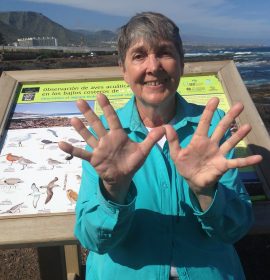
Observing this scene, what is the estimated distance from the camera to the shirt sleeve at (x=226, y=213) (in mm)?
1804

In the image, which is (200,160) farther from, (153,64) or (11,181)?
(11,181)

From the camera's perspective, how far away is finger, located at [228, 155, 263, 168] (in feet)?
5.27

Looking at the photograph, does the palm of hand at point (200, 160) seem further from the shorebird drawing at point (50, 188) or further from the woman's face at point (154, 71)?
the shorebird drawing at point (50, 188)

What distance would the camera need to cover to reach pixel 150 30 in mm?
2109

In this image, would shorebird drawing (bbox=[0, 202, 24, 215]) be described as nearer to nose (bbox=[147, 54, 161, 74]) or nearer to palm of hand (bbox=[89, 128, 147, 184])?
palm of hand (bbox=[89, 128, 147, 184])

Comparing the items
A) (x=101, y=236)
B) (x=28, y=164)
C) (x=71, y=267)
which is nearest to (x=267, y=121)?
(x=71, y=267)

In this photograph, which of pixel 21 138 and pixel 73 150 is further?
pixel 21 138

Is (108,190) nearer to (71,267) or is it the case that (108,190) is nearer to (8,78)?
(8,78)

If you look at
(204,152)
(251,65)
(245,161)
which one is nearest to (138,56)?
(204,152)

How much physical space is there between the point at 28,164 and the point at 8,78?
993mm

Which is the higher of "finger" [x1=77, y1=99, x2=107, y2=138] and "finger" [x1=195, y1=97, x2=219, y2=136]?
"finger" [x1=77, y1=99, x2=107, y2=138]

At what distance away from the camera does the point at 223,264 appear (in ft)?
6.84

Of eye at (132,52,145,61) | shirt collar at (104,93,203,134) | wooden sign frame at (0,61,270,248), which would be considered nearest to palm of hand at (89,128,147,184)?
shirt collar at (104,93,203,134)

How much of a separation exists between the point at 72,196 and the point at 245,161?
1.43 metres
